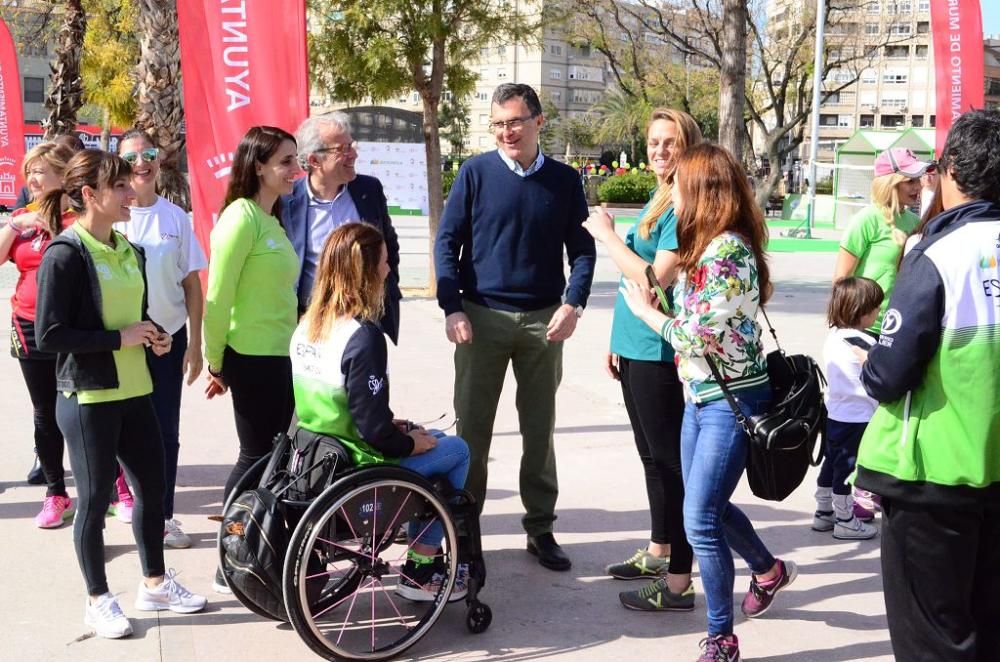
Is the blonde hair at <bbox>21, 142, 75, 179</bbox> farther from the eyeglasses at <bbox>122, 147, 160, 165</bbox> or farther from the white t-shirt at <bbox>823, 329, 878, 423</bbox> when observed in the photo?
the white t-shirt at <bbox>823, 329, 878, 423</bbox>

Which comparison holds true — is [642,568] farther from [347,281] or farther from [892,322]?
[892,322]

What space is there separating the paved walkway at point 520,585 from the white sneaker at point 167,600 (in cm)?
4

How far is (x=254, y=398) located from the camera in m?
4.31

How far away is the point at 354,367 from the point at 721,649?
1.61m

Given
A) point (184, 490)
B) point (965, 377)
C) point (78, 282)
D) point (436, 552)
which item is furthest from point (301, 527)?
point (184, 490)

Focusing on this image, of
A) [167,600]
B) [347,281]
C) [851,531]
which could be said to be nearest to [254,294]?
[347,281]

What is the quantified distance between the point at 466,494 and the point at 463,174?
1.52m

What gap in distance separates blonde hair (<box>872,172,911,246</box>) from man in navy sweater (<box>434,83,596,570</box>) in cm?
170

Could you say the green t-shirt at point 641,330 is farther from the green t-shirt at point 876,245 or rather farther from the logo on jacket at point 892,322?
the green t-shirt at point 876,245

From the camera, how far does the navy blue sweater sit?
4.63 meters

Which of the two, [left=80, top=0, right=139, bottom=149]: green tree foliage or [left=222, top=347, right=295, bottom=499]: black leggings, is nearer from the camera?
[left=222, top=347, right=295, bottom=499]: black leggings

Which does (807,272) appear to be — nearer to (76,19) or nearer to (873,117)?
(76,19)

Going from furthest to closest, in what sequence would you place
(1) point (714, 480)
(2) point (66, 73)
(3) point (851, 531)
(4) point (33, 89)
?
1. (4) point (33, 89)
2. (2) point (66, 73)
3. (3) point (851, 531)
4. (1) point (714, 480)

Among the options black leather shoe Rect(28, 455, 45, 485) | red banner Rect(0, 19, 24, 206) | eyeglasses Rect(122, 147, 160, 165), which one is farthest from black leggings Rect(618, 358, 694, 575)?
red banner Rect(0, 19, 24, 206)
